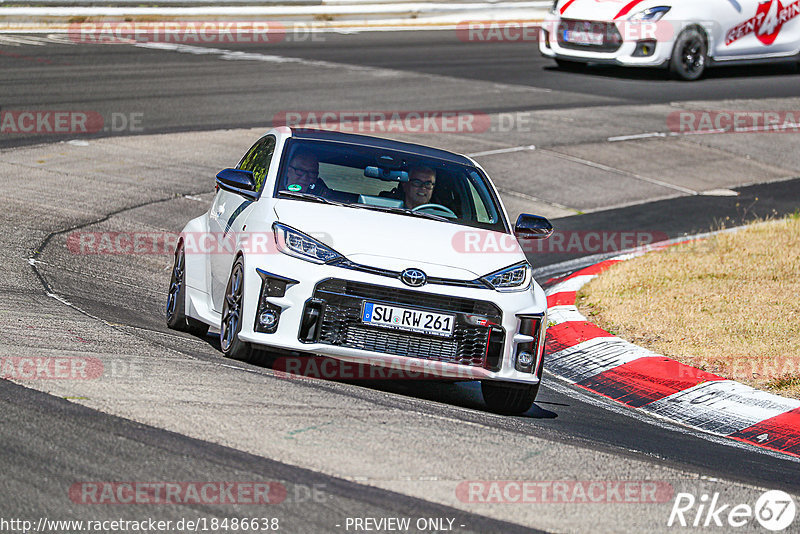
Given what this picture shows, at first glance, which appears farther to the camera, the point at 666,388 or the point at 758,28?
the point at 758,28

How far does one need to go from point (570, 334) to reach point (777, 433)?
2.48 m

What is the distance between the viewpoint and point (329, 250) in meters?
6.91

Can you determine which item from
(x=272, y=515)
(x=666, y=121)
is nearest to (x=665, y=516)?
(x=272, y=515)

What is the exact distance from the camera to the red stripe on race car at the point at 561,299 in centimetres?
1053

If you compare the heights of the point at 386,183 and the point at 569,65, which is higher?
the point at 386,183

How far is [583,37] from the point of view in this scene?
71.5 feet

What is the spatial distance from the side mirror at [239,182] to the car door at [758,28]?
16.1 m
